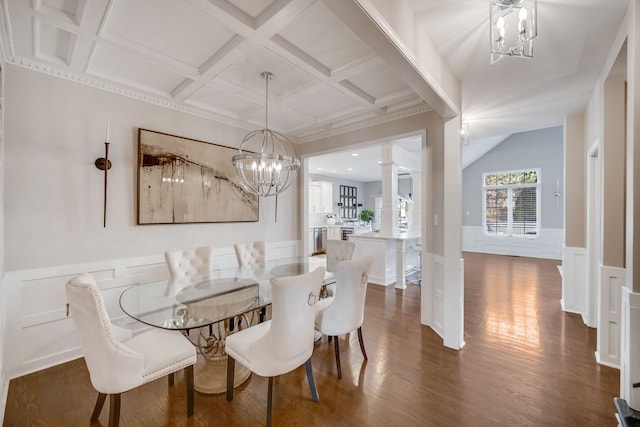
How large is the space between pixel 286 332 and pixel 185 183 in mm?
2438

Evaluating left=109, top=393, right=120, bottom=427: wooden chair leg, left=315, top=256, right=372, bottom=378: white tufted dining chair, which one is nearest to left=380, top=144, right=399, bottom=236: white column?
left=315, top=256, right=372, bottom=378: white tufted dining chair

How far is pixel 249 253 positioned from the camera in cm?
341

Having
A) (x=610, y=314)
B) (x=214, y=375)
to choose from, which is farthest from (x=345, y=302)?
(x=610, y=314)

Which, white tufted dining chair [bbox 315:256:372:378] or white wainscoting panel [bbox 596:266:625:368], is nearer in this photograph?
white tufted dining chair [bbox 315:256:372:378]

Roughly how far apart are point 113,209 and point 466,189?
9260mm

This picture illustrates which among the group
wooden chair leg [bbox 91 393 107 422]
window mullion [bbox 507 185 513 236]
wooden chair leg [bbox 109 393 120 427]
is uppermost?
window mullion [bbox 507 185 513 236]

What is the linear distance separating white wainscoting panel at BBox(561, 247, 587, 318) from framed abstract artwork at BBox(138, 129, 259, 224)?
4382mm

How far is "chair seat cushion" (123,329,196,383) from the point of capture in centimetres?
161

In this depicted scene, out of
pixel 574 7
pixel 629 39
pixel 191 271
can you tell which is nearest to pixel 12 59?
pixel 191 271

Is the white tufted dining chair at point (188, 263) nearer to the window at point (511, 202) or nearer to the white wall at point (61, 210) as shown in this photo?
the white wall at point (61, 210)

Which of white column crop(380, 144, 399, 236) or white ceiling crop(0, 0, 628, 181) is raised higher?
white ceiling crop(0, 0, 628, 181)

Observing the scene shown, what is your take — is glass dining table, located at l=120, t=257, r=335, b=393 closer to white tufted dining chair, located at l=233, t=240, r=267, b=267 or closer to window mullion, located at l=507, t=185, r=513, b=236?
white tufted dining chair, located at l=233, t=240, r=267, b=267

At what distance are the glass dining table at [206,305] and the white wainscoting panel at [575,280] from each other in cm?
321

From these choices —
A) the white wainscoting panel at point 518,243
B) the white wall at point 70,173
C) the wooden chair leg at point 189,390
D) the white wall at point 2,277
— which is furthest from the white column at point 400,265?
the white wainscoting panel at point 518,243
